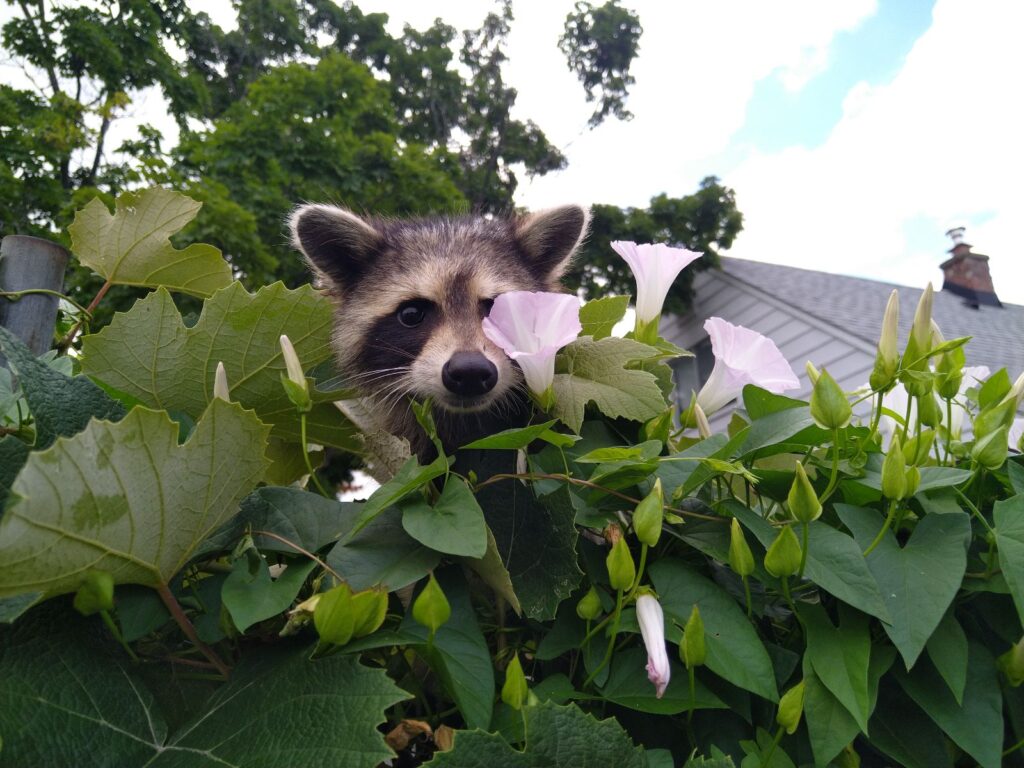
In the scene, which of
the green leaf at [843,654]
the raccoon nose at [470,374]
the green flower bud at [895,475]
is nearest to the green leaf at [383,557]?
the green leaf at [843,654]

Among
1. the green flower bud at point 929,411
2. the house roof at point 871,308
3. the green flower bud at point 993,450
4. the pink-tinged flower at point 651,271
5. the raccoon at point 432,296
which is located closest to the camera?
the green flower bud at point 993,450

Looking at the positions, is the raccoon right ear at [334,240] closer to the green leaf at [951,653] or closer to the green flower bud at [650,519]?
the green flower bud at [650,519]

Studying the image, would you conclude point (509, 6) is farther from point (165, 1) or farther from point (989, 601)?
point (989, 601)

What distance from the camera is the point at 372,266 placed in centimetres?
240

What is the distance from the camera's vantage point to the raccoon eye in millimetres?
2195

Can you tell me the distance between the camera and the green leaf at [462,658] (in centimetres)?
79

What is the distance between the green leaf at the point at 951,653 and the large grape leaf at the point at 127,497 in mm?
851

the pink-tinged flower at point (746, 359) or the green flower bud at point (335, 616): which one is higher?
the pink-tinged flower at point (746, 359)

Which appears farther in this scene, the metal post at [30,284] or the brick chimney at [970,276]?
the brick chimney at [970,276]

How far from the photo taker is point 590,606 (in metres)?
0.88

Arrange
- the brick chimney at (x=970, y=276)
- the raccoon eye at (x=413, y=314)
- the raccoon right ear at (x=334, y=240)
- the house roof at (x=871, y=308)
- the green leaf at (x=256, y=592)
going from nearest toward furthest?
the green leaf at (x=256, y=592) < the raccoon eye at (x=413, y=314) < the raccoon right ear at (x=334, y=240) < the house roof at (x=871, y=308) < the brick chimney at (x=970, y=276)

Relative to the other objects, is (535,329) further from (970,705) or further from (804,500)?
(970,705)

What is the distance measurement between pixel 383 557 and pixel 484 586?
0.26 meters

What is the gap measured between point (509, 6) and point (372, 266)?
2849cm
